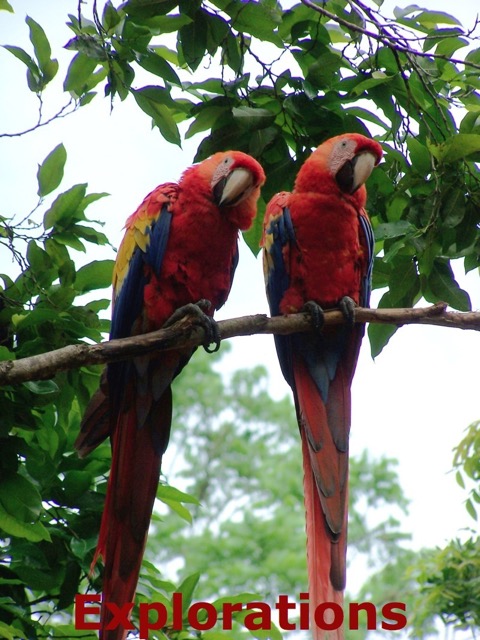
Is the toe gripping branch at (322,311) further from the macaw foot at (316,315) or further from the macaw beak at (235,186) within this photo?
the macaw beak at (235,186)

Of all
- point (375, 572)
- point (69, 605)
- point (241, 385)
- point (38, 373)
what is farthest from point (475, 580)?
point (241, 385)

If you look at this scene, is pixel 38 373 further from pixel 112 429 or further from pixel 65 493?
pixel 65 493

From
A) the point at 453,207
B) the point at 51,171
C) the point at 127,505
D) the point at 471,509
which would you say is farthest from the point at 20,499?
the point at 471,509

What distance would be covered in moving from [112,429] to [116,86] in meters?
0.94

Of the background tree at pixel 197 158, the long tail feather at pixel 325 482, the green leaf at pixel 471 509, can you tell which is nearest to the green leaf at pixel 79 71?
the background tree at pixel 197 158

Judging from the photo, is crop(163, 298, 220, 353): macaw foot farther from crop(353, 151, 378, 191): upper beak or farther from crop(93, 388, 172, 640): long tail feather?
crop(353, 151, 378, 191): upper beak

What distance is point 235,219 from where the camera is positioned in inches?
86.7

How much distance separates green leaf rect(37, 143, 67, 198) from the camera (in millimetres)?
2334

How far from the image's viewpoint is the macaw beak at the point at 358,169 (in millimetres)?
2174

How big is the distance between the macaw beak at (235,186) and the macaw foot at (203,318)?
0.29 meters

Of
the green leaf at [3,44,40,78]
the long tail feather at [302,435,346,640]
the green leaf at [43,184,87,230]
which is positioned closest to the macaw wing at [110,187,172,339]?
the green leaf at [43,184,87,230]

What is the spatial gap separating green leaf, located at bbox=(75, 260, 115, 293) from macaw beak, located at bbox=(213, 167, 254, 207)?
16.5 inches

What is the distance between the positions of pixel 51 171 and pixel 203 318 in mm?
723

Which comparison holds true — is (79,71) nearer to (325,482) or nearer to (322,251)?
(322,251)
